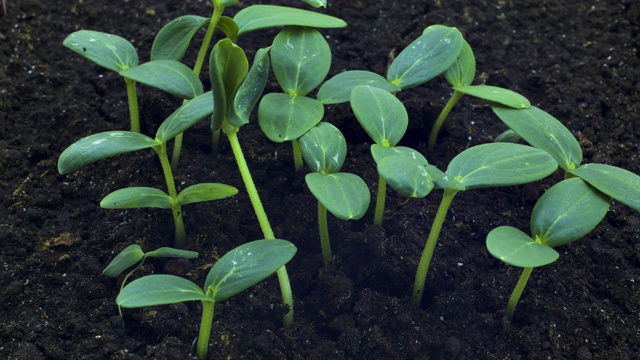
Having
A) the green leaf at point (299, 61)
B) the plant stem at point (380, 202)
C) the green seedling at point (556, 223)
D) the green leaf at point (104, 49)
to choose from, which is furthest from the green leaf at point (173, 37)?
the green seedling at point (556, 223)

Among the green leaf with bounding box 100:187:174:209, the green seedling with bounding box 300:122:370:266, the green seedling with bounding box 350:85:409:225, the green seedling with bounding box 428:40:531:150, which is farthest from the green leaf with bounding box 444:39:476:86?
the green leaf with bounding box 100:187:174:209

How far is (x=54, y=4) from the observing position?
233 centimetres

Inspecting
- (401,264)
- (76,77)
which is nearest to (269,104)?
(401,264)

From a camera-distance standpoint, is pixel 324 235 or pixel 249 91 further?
A: pixel 324 235

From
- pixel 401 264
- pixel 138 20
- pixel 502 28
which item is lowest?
pixel 401 264

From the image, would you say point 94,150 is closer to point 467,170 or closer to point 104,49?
point 104,49

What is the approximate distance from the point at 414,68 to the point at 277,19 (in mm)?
319

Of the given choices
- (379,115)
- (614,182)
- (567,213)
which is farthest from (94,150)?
(614,182)

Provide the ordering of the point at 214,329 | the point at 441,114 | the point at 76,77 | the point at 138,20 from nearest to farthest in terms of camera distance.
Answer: the point at 214,329, the point at 441,114, the point at 76,77, the point at 138,20

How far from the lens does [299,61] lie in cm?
165

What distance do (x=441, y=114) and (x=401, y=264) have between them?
1.33 ft

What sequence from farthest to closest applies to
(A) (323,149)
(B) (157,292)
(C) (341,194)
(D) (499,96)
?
(D) (499,96) < (A) (323,149) < (C) (341,194) < (B) (157,292)

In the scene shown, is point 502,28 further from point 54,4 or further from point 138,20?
point 54,4

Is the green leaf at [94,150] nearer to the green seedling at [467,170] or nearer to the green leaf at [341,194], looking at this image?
the green leaf at [341,194]
